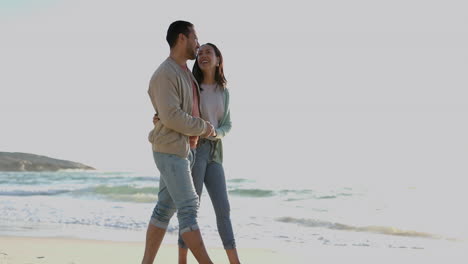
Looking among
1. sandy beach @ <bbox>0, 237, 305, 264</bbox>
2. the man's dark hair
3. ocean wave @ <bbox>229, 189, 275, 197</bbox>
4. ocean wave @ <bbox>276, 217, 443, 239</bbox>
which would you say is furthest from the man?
ocean wave @ <bbox>229, 189, 275, 197</bbox>

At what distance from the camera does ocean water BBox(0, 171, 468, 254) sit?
641 cm

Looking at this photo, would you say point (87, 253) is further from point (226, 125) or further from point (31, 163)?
point (31, 163)

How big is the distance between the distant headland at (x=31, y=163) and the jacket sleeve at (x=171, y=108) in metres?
39.9

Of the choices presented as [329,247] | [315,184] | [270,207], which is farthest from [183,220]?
[315,184]

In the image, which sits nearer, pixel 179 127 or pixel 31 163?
pixel 179 127

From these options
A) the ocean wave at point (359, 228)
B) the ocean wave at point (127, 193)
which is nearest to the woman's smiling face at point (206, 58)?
the ocean wave at point (359, 228)

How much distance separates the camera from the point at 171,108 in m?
3.14

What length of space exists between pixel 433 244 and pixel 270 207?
15.7 ft

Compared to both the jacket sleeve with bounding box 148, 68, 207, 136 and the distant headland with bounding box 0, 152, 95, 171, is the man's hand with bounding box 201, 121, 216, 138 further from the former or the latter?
the distant headland with bounding box 0, 152, 95, 171

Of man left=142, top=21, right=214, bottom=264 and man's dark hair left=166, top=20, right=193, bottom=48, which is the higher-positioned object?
man's dark hair left=166, top=20, right=193, bottom=48

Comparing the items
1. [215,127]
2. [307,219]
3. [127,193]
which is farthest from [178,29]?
[127,193]

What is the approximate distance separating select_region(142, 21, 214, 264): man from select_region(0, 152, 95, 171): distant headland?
39799mm

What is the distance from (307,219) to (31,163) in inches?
1531

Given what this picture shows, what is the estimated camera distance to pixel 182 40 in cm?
328
